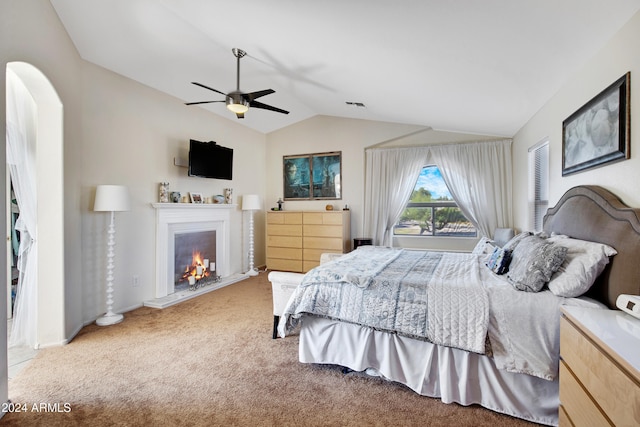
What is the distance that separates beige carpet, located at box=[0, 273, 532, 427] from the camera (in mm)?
1648

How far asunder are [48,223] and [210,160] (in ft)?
6.88

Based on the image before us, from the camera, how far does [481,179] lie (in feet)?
14.5

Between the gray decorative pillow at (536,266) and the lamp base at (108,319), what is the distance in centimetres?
361

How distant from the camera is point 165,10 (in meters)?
2.55

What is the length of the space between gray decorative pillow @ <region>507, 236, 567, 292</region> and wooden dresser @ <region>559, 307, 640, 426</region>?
1.34ft

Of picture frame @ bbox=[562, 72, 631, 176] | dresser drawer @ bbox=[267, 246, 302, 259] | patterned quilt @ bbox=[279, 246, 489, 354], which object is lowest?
dresser drawer @ bbox=[267, 246, 302, 259]

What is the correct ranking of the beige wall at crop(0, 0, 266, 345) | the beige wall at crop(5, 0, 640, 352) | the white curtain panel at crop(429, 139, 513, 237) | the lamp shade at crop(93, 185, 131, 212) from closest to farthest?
the beige wall at crop(5, 0, 640, 352) → the beige wall at crop(0, 0, 266, 345) → the lamp shade at crop(93, 185, 131, 212) → the white curtain panel at crop(429, 139, 513, 237)

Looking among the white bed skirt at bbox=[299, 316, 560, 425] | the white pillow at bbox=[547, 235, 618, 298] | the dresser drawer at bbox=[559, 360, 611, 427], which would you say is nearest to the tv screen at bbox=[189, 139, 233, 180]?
the white bed skirt at bbox=[299, 316, 560, 425]

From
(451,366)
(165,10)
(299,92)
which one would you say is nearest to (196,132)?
(299,92)

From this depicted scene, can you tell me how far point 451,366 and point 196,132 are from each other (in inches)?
165

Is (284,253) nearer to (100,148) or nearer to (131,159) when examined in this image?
(131,159)

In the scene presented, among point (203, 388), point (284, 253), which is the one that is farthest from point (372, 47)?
point (284, 253)

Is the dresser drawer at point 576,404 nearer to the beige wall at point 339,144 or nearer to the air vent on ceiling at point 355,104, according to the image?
the air vent on ceiling at point 355,104

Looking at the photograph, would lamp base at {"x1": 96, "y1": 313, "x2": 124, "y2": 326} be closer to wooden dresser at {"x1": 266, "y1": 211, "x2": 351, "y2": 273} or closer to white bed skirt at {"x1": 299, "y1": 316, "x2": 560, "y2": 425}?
white bed skirt at {"x1": 299, "y1": 316, "x2": 560, "y2": 425}
